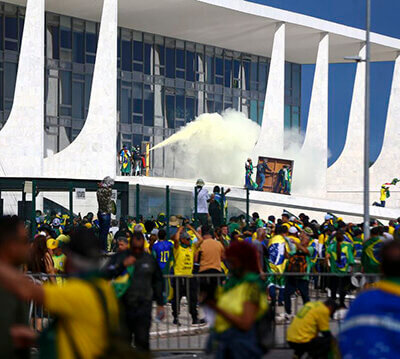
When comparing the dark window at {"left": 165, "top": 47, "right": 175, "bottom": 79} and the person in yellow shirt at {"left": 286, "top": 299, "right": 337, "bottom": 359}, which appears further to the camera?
the dark window at {"left": 165, "top": 47, "right": 175, "bottom": 79}

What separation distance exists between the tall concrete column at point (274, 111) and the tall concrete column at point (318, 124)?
288 cm

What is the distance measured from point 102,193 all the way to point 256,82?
39.8 metres

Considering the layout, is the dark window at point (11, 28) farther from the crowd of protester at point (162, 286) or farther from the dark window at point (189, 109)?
the crowd of protester at point (162, 286)

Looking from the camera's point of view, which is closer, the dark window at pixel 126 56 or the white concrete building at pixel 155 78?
the white concrete building at pixel 155 78

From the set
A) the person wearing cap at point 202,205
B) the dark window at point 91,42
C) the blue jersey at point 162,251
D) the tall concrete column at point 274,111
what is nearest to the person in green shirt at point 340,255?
the blue jersey at point 162,251

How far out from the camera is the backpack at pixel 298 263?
14656mm

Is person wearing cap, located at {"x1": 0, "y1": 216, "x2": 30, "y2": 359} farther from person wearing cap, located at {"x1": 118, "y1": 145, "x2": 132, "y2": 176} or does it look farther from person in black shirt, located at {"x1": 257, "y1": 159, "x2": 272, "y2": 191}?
person wearing cap, located at {"x1": 118, "y1": 145, "x2": 132, "y2": 176}

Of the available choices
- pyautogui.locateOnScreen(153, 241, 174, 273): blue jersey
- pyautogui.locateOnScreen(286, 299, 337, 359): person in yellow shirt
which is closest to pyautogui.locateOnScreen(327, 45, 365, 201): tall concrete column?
pyautogui.locateOnScreen(153, 241, 174, 273): blue jersey

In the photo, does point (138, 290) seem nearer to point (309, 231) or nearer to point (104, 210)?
point (104, 210)

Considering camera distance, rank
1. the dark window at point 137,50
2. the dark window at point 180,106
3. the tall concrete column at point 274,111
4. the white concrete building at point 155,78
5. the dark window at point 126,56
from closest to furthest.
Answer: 1. the white concrete building at point 155,78
2. the tall concrete column at point 274,111
3. the dark window at point 126,56
4. the dark window at point 137,50
5. the dark window at point 180,106

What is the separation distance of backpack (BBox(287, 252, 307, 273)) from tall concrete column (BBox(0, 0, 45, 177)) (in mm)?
23843

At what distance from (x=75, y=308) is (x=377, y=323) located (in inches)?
58.1

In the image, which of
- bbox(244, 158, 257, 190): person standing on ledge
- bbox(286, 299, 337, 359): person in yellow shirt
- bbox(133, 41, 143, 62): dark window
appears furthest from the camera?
bbox(133, 41, 143, 62): dark window

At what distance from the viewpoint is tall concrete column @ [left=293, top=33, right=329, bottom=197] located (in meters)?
49.2
